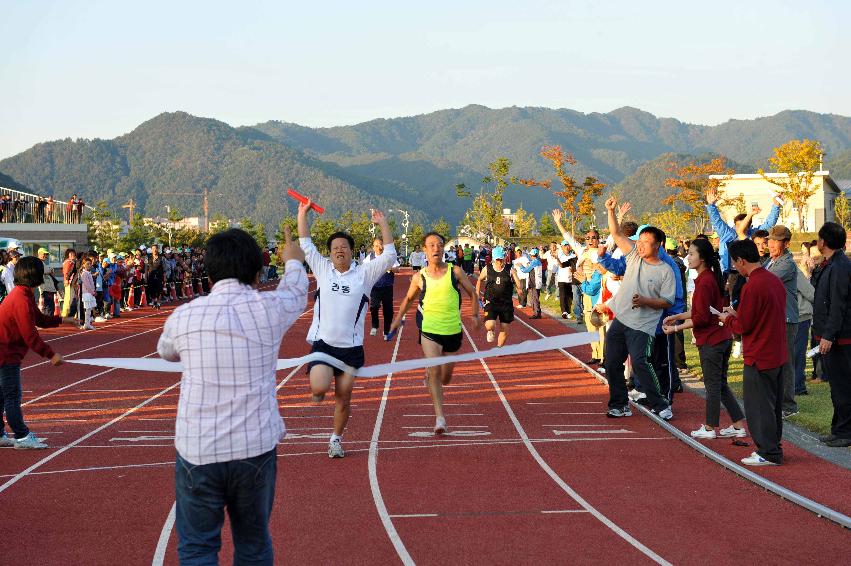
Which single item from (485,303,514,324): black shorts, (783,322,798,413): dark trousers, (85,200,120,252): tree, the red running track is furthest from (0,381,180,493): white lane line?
(85,200,120,252): tree

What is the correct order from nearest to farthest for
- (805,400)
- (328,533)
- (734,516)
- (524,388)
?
1. (328,533)
2. (734,516)
3. (805,400)
4. (524,388)

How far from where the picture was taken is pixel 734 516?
7.47m

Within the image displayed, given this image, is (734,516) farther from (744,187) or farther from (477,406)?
(744,187)

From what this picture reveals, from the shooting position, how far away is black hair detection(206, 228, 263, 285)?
4574 millimetres

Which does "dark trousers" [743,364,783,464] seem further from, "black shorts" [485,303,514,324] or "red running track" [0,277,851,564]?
"black shorts" [485,303,514,324]

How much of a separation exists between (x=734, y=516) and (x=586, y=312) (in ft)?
33.8

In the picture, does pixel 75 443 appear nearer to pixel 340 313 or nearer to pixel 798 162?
pixel 340 313

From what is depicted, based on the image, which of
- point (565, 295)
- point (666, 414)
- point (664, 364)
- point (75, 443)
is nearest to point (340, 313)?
point (75, 443)

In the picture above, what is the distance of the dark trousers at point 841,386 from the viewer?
9984 mm

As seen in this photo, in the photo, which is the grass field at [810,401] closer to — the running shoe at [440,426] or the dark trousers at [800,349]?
the dark trousers at [800,349]

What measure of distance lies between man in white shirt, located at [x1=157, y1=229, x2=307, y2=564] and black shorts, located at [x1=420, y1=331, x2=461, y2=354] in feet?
20.9

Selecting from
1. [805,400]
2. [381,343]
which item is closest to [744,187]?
[381,343]

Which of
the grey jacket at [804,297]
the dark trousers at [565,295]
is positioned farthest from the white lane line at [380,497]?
the dark trousers at [565,295]

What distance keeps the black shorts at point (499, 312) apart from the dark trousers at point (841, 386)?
Result: 956 cm
